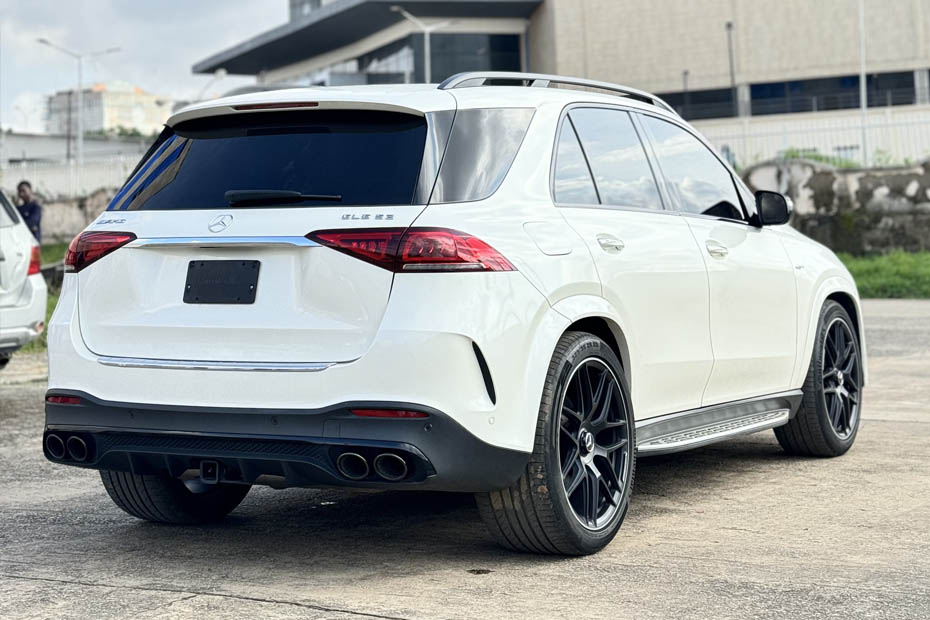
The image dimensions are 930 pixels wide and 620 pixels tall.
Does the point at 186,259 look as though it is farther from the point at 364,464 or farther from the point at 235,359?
the point at 364,464

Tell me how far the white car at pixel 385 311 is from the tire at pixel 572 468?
0.03 ft

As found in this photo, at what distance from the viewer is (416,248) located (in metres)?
4.41

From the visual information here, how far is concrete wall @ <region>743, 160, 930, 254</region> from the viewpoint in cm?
2252

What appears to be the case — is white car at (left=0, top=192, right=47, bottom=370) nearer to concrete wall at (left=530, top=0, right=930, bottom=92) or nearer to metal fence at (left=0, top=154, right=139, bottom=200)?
metal fence at (left=0, top=154, right=139, bottom=200)

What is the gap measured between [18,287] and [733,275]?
18.6ft

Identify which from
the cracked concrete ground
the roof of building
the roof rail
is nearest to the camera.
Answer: the cracked concrete ground

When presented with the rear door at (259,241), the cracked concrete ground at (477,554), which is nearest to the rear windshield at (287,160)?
the rear door at (259,241)

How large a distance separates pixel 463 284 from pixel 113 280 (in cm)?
135

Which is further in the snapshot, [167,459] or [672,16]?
[672,16]

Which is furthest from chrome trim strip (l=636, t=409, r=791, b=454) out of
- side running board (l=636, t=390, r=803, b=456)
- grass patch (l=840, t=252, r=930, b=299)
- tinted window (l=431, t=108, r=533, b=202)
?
grass patch (l=840, t=252, r=930, b=299)

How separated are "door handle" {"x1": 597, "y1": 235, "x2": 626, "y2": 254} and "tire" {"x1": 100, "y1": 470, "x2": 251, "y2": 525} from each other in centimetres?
177

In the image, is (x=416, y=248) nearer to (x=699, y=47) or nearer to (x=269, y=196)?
(x=269, y=196)

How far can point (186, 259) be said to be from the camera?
475 centimetres

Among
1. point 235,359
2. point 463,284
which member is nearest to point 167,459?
point 235,359
